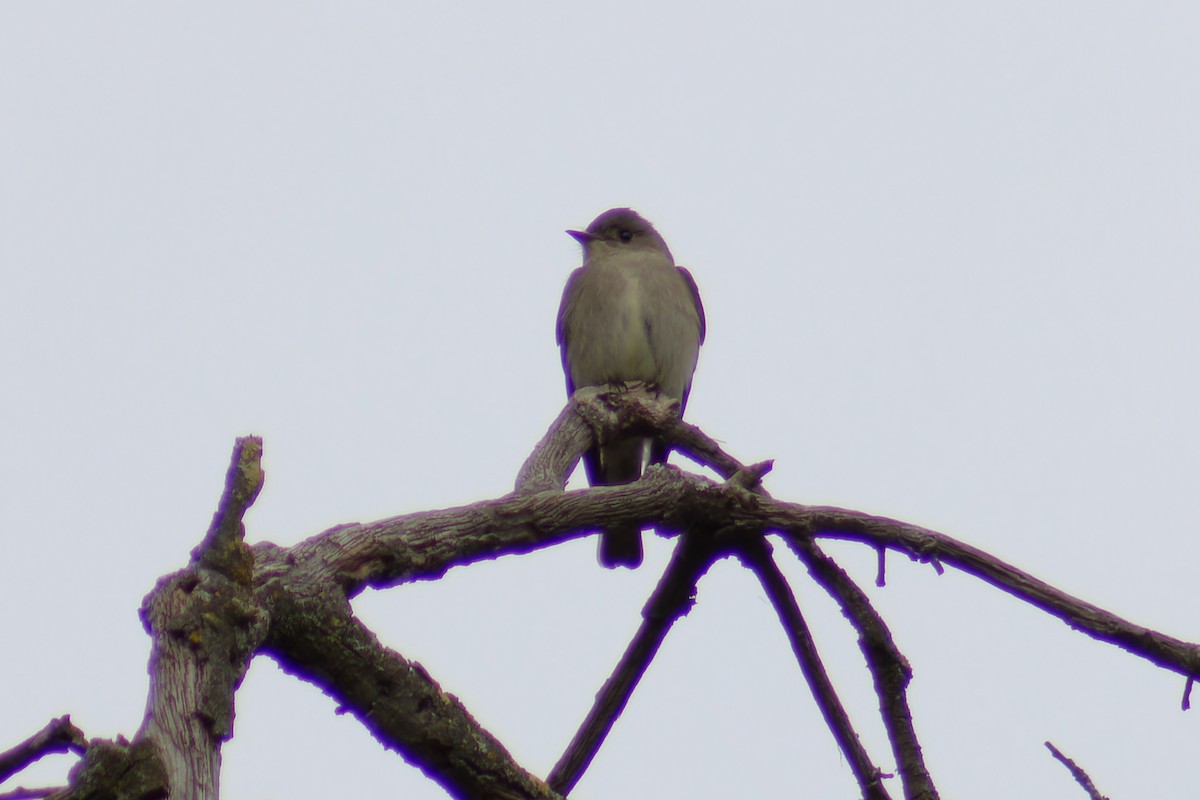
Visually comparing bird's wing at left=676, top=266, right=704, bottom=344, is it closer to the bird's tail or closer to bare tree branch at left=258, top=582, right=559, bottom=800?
the bird's tail

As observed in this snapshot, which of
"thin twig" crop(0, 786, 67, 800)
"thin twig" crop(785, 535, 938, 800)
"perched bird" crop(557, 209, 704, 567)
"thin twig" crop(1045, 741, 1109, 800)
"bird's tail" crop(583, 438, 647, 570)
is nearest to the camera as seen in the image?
"thin twig" crop(0, 786, 67, 800)

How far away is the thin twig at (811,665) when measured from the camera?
3436 millimetres

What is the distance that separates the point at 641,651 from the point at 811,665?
1.51ft

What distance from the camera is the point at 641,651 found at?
3.72m

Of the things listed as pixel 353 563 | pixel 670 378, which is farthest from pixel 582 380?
pixel 353 563

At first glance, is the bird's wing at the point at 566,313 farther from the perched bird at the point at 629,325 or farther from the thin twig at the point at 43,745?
the thin twig at the point at 43,745

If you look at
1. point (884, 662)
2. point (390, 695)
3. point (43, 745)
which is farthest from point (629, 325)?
point (43, 745)

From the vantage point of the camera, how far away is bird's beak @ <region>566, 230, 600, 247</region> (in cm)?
873

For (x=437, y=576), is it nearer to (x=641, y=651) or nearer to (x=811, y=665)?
(x=641, y=651)

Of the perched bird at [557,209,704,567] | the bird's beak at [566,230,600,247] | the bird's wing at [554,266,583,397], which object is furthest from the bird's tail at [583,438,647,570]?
the bird's beak at [566,230,600,247]

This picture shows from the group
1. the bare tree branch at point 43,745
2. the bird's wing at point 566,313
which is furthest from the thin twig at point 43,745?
the bird's wing at point 566,313

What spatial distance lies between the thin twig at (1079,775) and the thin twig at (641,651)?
Result: 1.19m

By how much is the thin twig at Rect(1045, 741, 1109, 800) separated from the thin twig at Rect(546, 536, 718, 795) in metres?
1.19

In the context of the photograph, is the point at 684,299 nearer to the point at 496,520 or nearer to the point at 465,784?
the point at 496,520
